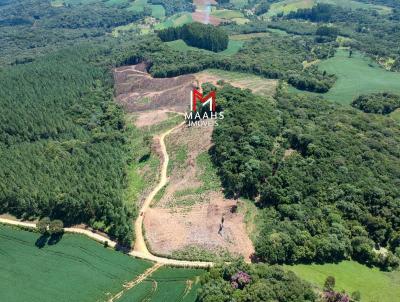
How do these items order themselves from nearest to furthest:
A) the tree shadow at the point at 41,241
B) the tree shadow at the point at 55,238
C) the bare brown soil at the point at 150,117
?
1. the tree shadow at the point at 41,241
2. the tree shadow at the point at 55,238
3. the bare brown soil at the point at 150,117

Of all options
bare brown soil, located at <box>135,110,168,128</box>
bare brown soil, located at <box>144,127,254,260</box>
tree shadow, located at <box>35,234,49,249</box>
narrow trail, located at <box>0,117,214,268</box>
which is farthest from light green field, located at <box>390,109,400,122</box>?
tree shadow, located at <box>35,234,49,249</box>

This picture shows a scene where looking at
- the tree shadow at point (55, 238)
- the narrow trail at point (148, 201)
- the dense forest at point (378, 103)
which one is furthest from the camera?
the dense forest at point (378, 103)

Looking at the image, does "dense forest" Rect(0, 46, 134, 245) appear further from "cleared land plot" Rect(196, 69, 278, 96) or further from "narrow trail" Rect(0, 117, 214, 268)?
"cleared land plot" Rect(196, 69, 278, 96)

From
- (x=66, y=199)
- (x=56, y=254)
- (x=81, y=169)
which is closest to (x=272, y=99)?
(x=81, y=169)

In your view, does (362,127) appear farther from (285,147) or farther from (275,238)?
(275,238)

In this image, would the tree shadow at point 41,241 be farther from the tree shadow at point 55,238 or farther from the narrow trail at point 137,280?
the narrow trail at point 137,280

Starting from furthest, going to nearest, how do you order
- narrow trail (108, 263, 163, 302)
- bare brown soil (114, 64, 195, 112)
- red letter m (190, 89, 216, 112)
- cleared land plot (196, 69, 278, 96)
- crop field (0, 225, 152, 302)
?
1. cleared land plot (196, 69, 278, 96)
2. bare brown soil (114, 64, 195, 112)
3. red letter m (190, 89, 216, 112)
4. crop field (0, 225, 152, 302)
5. narrow trail (108, 263, 163, 302)

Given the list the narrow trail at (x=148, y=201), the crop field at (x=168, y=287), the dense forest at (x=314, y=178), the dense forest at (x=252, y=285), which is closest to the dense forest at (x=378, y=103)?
the dense forest at (x=314, y=178)
